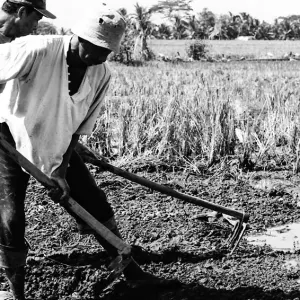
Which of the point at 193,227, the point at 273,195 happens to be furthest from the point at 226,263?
the point at 273,195

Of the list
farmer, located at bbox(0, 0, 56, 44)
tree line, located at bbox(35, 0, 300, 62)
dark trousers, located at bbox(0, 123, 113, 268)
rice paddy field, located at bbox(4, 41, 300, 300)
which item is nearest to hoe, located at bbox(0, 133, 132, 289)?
dark trousers, located at bbox(0, 123, 113, 268)

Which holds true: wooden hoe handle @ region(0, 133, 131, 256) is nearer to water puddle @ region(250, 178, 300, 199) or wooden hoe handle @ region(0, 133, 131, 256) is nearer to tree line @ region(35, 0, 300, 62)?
water puddle @ region(250, 178, 300, 199)

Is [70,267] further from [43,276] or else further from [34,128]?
[34,128]

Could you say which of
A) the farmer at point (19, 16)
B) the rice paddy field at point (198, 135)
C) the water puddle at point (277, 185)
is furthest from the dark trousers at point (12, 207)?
the rice paddy field at point (198, 135)

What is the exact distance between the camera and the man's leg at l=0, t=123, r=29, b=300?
2557 mm

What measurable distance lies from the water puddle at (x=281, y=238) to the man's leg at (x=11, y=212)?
1.62m

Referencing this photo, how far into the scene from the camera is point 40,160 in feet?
8.22

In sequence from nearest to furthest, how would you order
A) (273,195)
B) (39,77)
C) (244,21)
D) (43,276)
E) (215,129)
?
(39,77) < (43,276) < (273,195) < (215,129) < (244,21)

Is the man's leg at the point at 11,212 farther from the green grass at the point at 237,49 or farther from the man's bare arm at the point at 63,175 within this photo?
the green grass at the point at 237,49

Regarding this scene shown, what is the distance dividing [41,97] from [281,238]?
6.73 feet

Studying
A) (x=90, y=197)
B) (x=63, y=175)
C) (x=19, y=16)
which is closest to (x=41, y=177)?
(x=63, y=175)

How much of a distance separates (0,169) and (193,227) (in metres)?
1.60

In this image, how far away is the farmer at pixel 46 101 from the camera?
2285 mm

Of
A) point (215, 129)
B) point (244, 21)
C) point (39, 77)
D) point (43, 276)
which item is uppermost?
point (244, 21)
